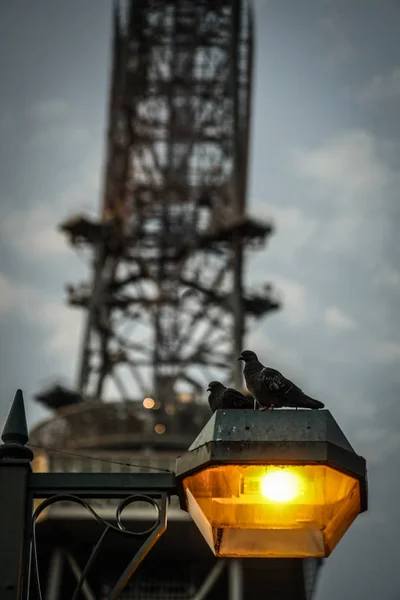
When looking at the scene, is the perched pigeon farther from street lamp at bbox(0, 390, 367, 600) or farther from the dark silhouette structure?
the dark silhouette structure

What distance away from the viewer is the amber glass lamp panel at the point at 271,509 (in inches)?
203

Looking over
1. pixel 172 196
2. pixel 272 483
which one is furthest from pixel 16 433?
pixel 172 196

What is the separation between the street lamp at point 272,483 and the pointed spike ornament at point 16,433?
2.24 feet

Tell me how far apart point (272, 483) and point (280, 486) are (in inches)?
1.4

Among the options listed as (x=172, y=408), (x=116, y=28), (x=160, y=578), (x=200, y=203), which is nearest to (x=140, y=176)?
(x=200, y=203)

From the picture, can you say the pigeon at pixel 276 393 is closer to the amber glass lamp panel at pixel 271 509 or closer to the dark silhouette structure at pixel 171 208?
the amber glass lamp panel at pixel 271 509

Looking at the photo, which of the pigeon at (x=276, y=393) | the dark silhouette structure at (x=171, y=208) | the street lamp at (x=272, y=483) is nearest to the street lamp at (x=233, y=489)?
the street lamp at (x=272, y=483)

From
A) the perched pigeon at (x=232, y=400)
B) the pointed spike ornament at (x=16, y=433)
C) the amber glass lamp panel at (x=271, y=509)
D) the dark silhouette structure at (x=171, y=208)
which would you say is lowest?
the amber glass lamp panel at (x=271, y=509)

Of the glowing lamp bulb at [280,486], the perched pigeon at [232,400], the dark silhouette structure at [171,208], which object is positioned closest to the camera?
the glowing lamp bulb at [280,486]

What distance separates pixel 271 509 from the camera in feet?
17.4

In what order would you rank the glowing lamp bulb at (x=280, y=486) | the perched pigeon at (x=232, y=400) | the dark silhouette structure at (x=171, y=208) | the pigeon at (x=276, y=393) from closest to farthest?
the glowing lamp bulb at (x=280, y=486), the pigeon at (x=276, y=393), the perched pigeon at (x=232, y=400), the dark silhouette structure at (x=171, y=208)

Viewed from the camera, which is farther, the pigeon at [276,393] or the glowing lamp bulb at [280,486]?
the pigeon at [276,393]

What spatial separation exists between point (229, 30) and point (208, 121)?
3.76 metres

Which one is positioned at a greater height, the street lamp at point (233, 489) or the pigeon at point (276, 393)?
the pigeon at point (276, 393)
